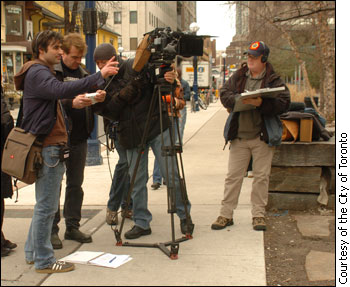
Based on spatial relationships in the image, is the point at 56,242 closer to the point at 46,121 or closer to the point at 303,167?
the point at 46,121

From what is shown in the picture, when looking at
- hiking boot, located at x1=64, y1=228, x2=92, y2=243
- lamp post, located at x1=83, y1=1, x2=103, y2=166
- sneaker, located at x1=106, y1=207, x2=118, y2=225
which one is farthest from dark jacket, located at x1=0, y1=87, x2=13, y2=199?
lamp post, located at x1=83, y1=1, x2=103, y2=166

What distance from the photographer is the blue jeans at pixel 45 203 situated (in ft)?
13.1

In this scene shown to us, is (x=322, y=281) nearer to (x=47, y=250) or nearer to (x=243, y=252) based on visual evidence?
(x=243, y=252)

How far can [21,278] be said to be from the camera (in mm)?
3934

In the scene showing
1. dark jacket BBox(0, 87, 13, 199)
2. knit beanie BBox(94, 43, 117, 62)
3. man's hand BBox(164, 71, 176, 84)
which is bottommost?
dark jacket BBox(0, 87, 13, 199)

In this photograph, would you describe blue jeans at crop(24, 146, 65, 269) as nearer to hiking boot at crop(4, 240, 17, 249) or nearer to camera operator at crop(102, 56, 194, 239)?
hiking boot at crop(4, 240, 17, 249)

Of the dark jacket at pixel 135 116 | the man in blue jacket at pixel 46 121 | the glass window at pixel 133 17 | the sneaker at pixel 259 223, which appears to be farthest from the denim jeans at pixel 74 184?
the glass window at pixel 133 17

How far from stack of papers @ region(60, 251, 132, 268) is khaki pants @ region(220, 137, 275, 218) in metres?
1.46

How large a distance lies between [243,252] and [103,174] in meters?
4.50

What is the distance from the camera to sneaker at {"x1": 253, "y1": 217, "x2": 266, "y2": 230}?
5.16m

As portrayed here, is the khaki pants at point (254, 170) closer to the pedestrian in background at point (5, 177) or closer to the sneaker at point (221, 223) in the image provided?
the sneaker at point (221, 223)

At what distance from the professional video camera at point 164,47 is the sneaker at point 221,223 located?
1798 mm
